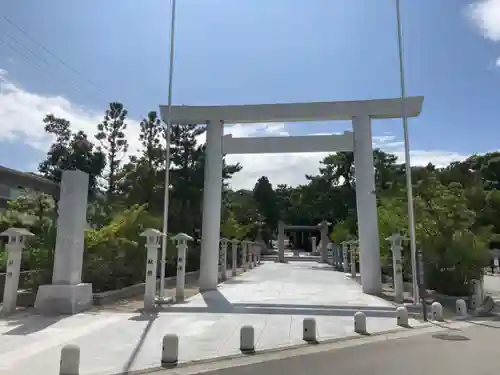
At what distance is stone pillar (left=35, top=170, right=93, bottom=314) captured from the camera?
37.7 feet

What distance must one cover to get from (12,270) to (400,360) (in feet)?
32.4

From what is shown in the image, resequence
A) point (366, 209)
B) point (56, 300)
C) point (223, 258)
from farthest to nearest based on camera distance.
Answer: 1. point (223, 258)
2. point (366, 209)
3. point (56, 300)

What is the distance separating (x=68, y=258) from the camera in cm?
1175

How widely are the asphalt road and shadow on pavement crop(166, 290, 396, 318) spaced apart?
3241 mm

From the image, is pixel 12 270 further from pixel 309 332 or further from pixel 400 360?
pixel 400 360

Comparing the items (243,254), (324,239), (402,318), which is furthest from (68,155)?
(402,318)

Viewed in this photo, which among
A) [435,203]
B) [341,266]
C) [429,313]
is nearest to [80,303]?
[429,313]

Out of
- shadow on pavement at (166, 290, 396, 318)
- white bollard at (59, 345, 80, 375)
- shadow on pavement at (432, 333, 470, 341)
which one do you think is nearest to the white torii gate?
shadow on pavement at (166, 290, 396, 318)

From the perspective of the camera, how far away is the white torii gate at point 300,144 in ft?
55.4

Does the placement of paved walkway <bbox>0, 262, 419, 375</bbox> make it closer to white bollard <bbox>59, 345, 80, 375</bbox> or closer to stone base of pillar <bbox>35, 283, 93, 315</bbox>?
white bollard <bbox>59, 345, 80, 375</bbox>

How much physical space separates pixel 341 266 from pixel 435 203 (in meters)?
17.8

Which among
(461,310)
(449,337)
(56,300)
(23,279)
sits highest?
(23,279)

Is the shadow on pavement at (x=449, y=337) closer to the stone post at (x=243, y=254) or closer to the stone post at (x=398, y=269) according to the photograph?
the stone post at (x=398, y=269)

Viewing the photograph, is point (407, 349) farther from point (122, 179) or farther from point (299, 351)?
point (122, 179)
